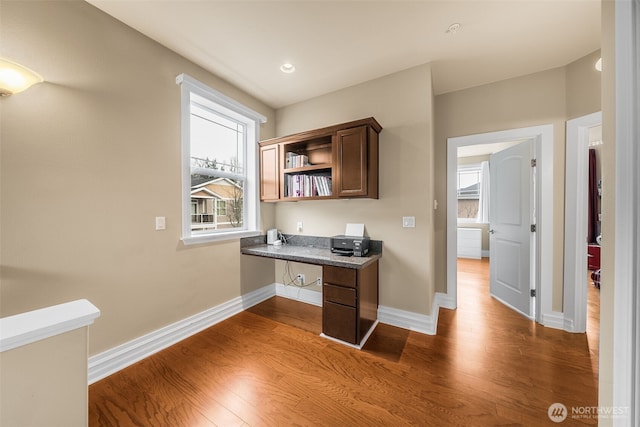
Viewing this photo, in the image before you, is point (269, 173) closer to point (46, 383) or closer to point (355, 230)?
point (355, 230)

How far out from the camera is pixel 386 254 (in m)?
2.54

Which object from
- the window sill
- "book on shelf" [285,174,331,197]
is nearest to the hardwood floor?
the window sill

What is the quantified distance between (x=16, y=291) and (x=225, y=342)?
1433 mm

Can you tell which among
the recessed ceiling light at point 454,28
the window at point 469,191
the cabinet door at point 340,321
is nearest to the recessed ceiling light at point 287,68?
the recessed ceiling light at point 454,28

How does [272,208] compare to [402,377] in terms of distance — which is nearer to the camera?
[402,377]

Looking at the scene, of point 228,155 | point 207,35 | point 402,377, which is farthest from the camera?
point 228,155

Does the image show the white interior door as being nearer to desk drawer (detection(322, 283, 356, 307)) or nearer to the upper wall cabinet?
the upper wall cabinet

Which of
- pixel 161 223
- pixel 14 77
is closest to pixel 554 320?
pixel 161 223

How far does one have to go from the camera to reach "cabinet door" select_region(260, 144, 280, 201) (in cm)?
288

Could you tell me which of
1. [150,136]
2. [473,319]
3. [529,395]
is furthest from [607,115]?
[150,136]

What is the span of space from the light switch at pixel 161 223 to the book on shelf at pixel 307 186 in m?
1.32

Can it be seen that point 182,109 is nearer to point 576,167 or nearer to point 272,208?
point 272,208

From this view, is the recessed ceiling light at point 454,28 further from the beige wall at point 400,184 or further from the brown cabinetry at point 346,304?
the brown cabinetry at point 346,304

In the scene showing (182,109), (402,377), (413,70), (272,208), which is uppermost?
(413,70)
